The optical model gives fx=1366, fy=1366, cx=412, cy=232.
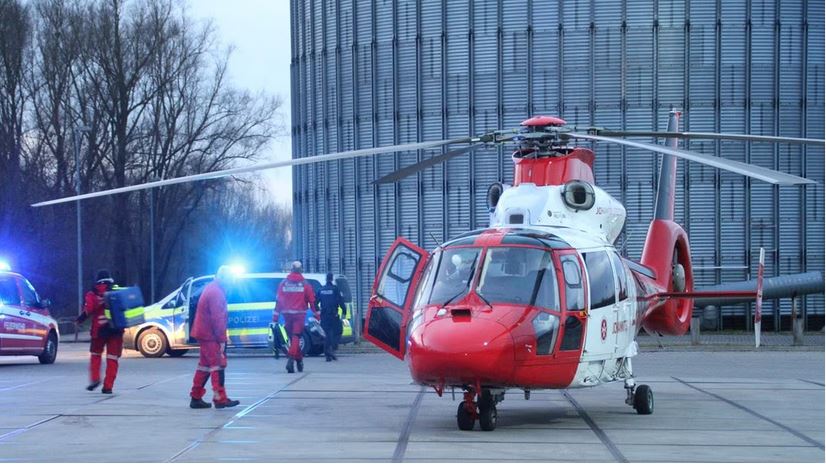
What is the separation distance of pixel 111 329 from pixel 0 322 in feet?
22.7

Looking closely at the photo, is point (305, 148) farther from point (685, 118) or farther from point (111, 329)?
point (111, 329)

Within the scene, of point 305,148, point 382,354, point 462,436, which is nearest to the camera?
point 462,436

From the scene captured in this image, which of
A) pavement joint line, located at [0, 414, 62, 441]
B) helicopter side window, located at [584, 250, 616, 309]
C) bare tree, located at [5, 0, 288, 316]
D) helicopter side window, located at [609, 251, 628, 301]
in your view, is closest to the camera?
pavement joint line, located at [0, 414, 62, 441]

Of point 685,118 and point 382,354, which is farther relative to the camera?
point 685,118

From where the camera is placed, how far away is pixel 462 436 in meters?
13.4

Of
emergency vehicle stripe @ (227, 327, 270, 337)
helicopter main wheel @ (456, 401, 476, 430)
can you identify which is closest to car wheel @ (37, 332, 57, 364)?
emergency vehicle stripe @ (227, 327, 270, 337)

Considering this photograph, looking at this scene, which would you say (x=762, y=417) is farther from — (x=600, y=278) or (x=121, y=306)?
(x=121, y=306)

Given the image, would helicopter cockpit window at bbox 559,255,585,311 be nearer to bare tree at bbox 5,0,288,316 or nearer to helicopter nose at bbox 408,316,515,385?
helicopter nose at bbox 408,316,515,385

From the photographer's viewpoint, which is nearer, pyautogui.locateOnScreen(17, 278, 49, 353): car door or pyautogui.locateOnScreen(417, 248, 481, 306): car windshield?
pyautogui.locateOnScreen(417, 248, 481, 306): car windshield

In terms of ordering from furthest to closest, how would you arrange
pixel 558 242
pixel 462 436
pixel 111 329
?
pixel 111 329, pixel 558 242, pixel 462 436

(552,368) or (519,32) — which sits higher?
(519,32)

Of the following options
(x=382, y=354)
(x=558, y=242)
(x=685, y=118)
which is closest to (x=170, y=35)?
(x=685, y=118)

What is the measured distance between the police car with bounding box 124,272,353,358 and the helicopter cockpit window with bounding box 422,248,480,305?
49.2 feet

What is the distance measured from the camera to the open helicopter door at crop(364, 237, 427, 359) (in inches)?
576
